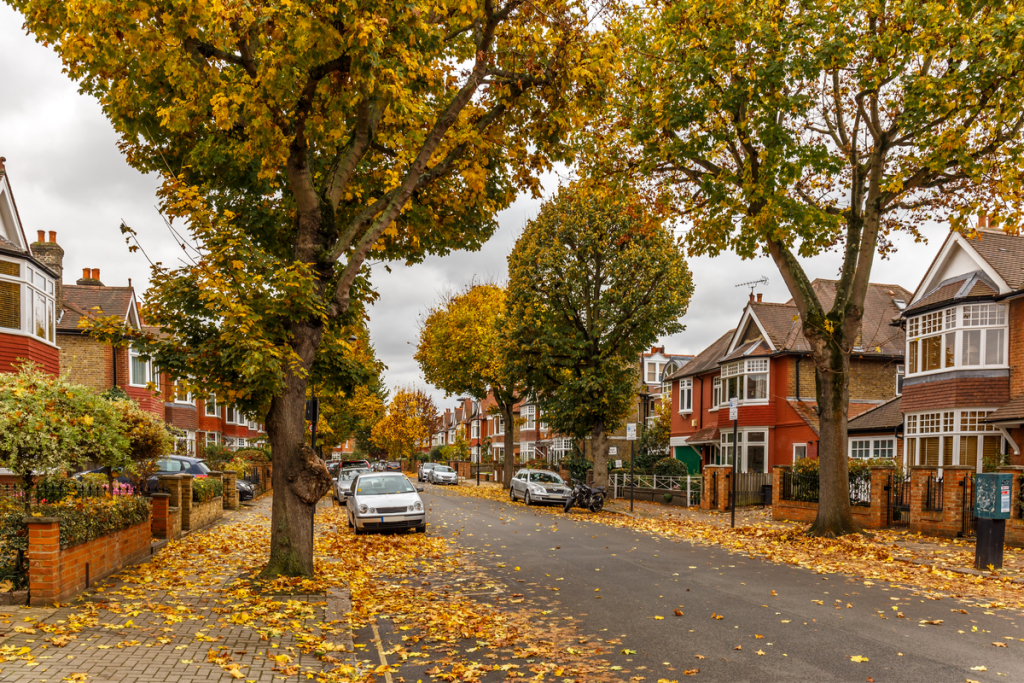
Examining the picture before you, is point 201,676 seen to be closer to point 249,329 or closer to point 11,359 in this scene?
point 249,329

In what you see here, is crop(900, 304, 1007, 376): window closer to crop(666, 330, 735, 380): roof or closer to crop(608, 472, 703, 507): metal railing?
crop(608, 472, 703, 507): metal railing

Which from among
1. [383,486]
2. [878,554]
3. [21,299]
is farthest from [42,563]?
[21,299]

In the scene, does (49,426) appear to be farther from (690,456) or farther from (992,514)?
(690,456)

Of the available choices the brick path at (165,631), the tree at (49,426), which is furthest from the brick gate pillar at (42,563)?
the tree at (49,426)

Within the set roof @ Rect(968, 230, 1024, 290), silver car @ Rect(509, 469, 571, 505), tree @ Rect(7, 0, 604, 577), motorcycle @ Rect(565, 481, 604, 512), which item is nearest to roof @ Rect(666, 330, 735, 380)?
silver car @ Rect(509, 469, 571, 505)

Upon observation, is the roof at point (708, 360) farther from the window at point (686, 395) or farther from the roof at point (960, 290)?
the roof at point (960, 290)

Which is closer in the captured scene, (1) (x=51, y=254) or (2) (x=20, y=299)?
(2) (x=20, y=299)

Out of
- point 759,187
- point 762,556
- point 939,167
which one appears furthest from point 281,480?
point 939,167

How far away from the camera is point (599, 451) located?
2991 cm

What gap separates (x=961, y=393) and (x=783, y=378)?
10.7 m

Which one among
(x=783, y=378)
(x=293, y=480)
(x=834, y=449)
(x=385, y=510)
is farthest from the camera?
(x=783, y=378)

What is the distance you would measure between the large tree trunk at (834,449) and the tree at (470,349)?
81.6ft

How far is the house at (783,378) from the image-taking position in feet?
110

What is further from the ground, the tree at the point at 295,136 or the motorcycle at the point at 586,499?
the tree at the point at 295,136
